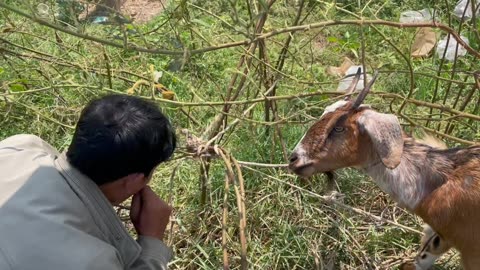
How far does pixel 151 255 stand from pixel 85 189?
1.25ft

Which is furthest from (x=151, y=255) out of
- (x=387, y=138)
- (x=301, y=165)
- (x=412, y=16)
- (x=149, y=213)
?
(x=412, y=16)

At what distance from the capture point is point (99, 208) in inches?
83.7

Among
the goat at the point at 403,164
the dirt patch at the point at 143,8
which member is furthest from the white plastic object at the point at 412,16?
the goat at the point at 403,164

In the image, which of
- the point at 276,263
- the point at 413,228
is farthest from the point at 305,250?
the point at 413,228

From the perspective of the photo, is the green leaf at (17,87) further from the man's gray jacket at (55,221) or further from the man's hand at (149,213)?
the man's hand at (149,213)

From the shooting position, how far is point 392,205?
3766mm

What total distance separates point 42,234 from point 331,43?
4.24m

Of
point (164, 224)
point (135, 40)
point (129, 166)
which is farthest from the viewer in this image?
point (135, 40)

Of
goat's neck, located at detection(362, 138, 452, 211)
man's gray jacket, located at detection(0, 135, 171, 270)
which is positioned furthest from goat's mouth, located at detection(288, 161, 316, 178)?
man's gray jacket, located at detection(0, 135, 171, 270)

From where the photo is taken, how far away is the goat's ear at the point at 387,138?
3.02 m

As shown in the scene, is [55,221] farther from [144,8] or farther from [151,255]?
[144,8]

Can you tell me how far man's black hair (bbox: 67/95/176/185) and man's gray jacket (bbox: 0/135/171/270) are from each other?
6 cm

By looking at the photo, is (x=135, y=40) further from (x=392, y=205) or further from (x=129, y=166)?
(x=129, y=166)

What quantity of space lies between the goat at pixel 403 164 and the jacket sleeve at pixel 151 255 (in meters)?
1.01
